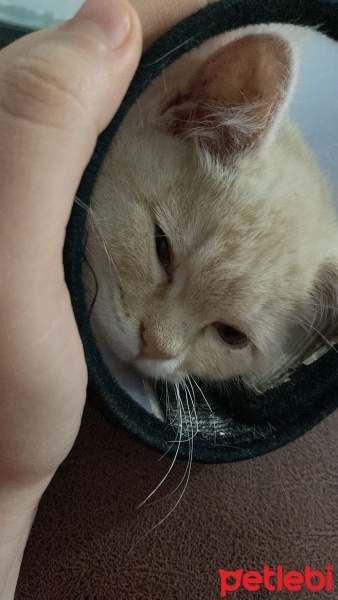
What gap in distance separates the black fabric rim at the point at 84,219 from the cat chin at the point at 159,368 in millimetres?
66

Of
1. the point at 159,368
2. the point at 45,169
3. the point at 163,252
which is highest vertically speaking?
the point at 45,169

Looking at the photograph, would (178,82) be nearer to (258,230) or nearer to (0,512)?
(258,230)

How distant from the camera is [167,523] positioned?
0.98 m

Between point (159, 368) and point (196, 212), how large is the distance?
0.22 metres

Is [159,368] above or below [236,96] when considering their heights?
below

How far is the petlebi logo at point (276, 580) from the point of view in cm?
95

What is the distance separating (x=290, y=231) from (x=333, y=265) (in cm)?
12

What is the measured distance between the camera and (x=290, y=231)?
0.78 metres

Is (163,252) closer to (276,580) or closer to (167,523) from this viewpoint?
(167,523)

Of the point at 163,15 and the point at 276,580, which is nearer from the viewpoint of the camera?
the point at 163,15

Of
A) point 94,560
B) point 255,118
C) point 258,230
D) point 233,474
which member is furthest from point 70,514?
point 255,118

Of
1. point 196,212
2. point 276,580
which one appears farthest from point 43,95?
point 276,580

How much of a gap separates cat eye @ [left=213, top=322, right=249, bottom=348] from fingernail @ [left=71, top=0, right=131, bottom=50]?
426 mm

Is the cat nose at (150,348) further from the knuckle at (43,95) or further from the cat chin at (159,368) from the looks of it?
the knuckle at (43,95)
